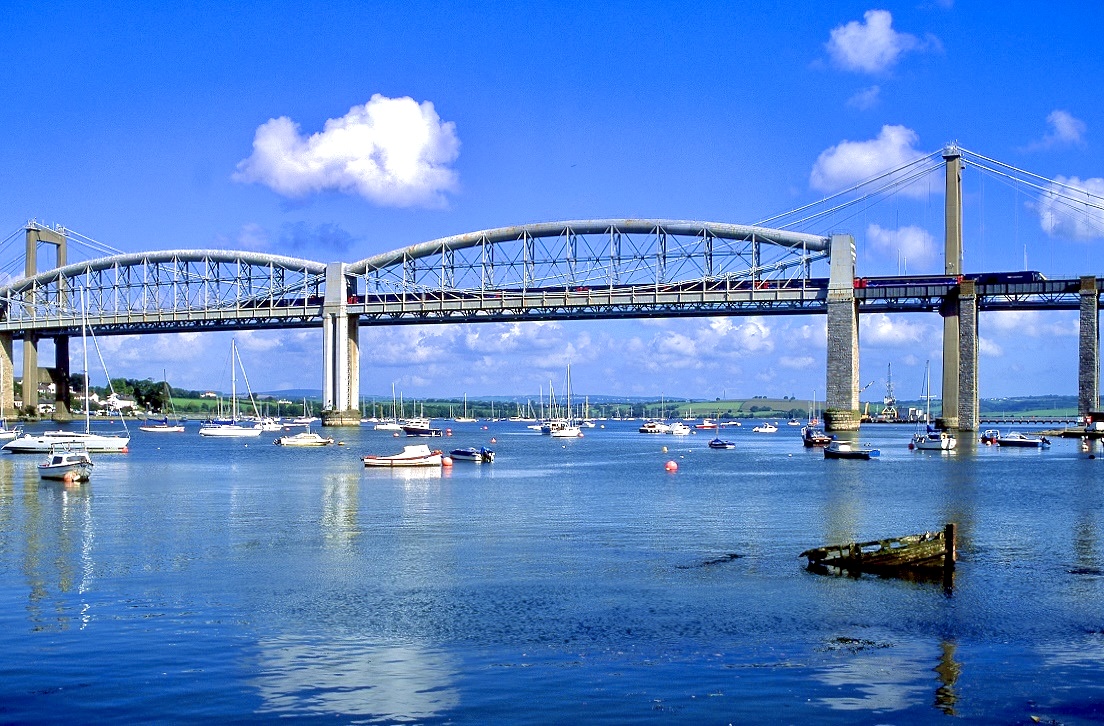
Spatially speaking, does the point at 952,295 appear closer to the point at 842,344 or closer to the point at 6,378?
the point at 842,344

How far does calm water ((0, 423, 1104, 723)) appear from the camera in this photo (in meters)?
18.4

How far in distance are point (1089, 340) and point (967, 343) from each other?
42.8 ft

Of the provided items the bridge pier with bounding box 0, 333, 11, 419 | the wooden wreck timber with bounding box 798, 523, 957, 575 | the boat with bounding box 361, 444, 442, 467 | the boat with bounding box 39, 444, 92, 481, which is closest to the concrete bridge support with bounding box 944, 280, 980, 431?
the boat with bounding box 361, 444, 442, 467

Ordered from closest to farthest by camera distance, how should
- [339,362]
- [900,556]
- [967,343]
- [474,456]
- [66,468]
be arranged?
[900,556] < [66,468] < [474,456] < [967,343] < [339,362]

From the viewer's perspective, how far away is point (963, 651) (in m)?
21.7

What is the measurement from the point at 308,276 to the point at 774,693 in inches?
6285

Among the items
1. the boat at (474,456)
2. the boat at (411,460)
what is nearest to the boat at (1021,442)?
the boat at (474,456)

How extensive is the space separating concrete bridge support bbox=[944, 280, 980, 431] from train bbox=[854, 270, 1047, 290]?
13.3 feet

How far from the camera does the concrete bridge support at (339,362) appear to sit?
158375mm

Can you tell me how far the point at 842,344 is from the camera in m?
134

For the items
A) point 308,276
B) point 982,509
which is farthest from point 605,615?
point 308,276

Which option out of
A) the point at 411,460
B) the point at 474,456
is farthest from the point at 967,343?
the point at 411,460

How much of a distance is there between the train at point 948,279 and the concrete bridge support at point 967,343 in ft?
13.3

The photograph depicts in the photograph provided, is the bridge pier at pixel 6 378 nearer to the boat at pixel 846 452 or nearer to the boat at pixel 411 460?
the boat at pixel 411 460
